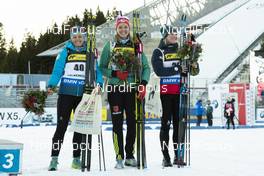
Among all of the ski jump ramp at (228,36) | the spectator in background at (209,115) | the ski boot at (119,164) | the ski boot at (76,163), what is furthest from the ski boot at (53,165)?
the ski jump ramp at (228,36)

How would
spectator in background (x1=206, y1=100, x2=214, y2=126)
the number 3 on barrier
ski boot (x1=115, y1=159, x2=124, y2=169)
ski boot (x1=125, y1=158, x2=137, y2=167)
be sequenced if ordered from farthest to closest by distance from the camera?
1. spectator in background (x1=206, y1=100, x2=214, y2=126)
2. ski boot (x1=125, y1=158, x2=137, y2=167)
3. ski boot (x1=115, y1=159, x2=124, y2=169)
4. the number 3 on barrier

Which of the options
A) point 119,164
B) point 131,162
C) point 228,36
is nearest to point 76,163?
point 119,164

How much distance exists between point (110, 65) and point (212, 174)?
2042 millimetres

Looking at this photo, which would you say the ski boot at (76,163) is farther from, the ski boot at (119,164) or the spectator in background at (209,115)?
the spectator in background at (209,115)

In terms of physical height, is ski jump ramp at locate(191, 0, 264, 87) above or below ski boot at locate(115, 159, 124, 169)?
above

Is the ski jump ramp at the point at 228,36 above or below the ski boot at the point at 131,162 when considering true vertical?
above

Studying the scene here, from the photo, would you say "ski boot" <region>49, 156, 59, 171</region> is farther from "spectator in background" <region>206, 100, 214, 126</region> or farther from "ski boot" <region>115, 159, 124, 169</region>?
"spectator in background" <region>206, 100, 214, 126</region>

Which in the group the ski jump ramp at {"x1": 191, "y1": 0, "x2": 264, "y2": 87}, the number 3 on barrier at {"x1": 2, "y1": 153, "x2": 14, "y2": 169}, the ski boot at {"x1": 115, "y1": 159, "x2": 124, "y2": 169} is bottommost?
the ski boot at {"x1": 115, "y1": 159, "x2": 124, "y2": 169}

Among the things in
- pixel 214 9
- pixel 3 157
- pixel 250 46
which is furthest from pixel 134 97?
pixel 214 9

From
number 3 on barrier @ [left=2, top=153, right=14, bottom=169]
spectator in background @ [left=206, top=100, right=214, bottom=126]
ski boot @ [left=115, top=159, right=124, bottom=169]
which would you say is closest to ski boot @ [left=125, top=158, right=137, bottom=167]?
ski boot @ [left=115, top=159, right=124, bottom=169]

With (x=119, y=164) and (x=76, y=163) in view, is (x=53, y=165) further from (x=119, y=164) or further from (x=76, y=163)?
(x=119, y=164)

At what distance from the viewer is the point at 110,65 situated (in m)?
7.46

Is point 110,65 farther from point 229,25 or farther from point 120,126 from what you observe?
→ point 229,25

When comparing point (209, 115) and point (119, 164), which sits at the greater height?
point (209, 115)
